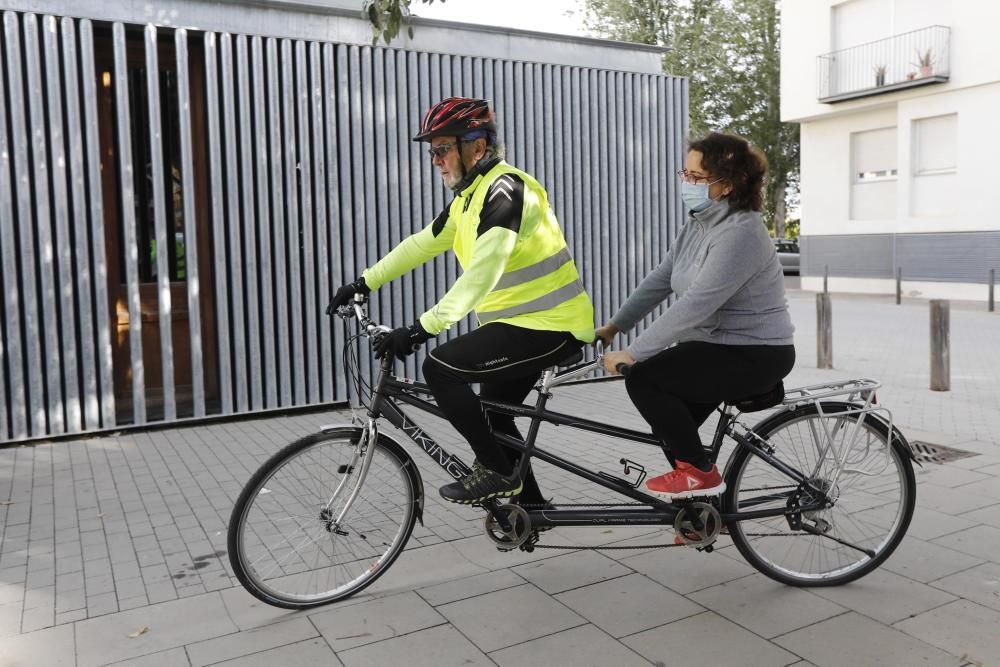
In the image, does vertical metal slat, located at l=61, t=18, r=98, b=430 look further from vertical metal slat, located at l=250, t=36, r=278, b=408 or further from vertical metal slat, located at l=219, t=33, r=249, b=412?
vertical metal slat, located at l=250, t=36, r=278, b=408

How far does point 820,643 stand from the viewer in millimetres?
3379

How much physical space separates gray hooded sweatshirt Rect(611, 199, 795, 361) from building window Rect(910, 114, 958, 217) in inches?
830

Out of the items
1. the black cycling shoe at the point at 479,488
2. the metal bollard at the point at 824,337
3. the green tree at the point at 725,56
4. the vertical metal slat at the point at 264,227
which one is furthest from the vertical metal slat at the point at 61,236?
the green tree at the point at 725,56

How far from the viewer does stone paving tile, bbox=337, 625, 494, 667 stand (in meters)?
3.27

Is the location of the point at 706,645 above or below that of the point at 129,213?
below

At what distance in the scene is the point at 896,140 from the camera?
956 inches

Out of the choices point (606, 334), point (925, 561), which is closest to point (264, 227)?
point (606, 334)

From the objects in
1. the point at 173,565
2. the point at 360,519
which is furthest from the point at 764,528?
the point at 173,565

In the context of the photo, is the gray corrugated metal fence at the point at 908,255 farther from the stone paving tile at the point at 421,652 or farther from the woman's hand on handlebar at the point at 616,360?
the stone paving tile at the point at 421,652

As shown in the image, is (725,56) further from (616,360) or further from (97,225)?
(616,360)

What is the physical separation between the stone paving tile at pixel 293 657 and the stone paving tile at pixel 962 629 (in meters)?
2.16

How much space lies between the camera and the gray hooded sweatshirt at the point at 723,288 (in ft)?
11.6

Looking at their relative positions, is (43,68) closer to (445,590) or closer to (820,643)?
(445,590)

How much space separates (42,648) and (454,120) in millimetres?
2566
